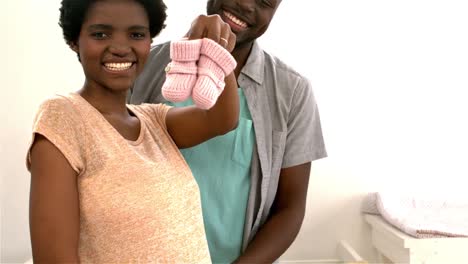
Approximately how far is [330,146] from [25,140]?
105 centimetres

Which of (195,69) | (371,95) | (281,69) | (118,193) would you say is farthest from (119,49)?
(371,95)

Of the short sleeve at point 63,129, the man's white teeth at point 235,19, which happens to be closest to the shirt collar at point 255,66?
the man's white teeth at point 235,19

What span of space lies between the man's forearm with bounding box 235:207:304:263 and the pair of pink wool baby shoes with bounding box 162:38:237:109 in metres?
0.46

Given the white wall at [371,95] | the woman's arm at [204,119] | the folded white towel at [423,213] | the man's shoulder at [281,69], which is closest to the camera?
the woman's arm at [204,119]

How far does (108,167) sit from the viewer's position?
83cm

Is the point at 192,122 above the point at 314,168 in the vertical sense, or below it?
above

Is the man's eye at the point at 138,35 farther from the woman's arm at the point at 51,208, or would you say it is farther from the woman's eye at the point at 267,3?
the woman's eye at the point at 267,3

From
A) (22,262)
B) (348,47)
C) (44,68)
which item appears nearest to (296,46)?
(348,47)

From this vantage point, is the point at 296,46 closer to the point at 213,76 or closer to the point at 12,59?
the point at 12,59

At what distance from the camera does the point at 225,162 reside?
1.23 metres

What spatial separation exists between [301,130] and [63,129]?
62cm

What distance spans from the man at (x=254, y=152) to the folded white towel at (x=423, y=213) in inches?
20.6

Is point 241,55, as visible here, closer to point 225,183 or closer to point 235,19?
point 235,19

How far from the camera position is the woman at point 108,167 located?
0.78m
